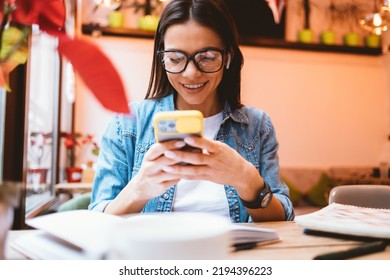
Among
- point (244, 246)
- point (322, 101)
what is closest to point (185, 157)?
point (244, 246)

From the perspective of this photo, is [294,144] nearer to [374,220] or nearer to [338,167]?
[338,167]

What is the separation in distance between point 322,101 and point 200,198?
3645mm

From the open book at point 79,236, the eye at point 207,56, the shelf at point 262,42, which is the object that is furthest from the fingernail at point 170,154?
the shelf at point 262,42

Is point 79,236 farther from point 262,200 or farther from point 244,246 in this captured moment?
point 262,200

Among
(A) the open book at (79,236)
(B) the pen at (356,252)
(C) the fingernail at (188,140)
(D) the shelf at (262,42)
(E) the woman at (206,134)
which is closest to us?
(A) the open book at (79,236)

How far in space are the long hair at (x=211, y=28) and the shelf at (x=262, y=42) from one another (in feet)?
8.77

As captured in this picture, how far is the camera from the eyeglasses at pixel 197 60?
38.4 inches

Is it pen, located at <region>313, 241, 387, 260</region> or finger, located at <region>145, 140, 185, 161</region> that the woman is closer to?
finger, located at <region>145, 140, 185, 161</region>

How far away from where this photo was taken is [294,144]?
4.29 metres

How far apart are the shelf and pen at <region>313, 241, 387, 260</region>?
3288mm

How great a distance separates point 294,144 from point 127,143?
11.4 feet

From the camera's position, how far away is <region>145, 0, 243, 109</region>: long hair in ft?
3.32

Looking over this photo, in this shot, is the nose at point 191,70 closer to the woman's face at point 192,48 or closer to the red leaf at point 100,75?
the woman's face at point 192,48
